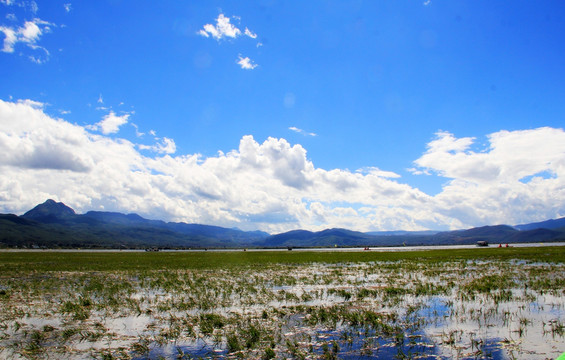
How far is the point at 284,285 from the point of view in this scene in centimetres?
2936

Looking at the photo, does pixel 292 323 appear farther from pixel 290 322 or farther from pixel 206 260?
pixel 206 260

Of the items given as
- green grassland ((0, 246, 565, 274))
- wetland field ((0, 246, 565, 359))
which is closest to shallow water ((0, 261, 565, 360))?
wetland field ((0, 246, 565, 359))

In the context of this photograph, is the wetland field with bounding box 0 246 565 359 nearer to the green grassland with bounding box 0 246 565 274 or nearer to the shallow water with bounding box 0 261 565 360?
the shallow water with bounding box 0 261 565 360

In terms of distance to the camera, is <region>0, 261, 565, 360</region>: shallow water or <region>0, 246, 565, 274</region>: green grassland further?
<region>0, 246, 565, 274</region>: green grassland

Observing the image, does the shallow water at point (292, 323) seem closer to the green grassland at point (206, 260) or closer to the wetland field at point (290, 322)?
the wetland field at point (290, 322)

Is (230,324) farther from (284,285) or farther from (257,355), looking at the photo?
(284,285)

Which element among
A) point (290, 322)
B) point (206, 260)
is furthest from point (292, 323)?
point (206, 260)

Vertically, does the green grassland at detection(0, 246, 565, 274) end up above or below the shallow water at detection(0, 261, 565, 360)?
below

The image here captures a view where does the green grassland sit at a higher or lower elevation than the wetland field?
lower

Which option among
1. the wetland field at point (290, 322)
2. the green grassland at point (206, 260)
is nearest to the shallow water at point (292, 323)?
the wetland field at point (290, 322)

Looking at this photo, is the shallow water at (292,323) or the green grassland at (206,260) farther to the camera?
the green grassland at (206,260)

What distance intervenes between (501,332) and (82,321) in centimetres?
1986

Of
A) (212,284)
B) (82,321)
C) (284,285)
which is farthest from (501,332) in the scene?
(212,284)

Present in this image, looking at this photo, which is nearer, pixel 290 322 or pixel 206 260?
pixel 290 322
